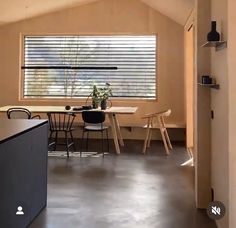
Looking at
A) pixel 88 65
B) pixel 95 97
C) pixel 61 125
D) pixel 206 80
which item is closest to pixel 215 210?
pixel 206 80

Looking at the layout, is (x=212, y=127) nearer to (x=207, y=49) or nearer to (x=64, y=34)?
(x=207, y=49)

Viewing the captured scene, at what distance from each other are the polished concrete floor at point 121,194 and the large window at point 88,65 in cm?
250

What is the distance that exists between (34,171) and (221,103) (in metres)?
1.76

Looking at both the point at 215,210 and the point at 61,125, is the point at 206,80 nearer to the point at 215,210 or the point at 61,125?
the point at 215,210

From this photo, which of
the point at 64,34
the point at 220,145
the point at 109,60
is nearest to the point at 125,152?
the point at 109,60

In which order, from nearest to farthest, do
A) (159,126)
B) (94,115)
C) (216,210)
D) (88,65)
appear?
(216,210), (94,115), (159,126), (88,65)

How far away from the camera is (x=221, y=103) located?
299 cm

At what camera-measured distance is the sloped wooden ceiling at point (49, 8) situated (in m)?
6.80

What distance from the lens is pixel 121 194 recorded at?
418 centimetres

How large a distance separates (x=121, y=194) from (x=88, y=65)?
4.74 meters

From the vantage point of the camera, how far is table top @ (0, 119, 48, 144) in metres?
2.82

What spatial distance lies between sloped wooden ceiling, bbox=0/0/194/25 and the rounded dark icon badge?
3.92m

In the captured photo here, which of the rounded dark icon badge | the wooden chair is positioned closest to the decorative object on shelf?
the rounded dark icon badge

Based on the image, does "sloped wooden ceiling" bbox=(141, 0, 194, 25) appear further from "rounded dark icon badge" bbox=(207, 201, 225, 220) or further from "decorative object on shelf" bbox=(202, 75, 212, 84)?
"rounded dark icon badge" bbox=(207, 201, 225, 220)
